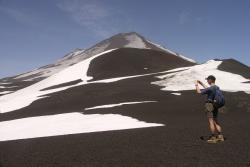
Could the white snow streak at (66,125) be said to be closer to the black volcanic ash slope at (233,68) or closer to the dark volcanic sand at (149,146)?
the dark volcanic sand at (149,146)

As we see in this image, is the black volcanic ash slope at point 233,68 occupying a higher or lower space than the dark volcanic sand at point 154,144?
higher

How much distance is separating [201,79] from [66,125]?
2512 centimetres

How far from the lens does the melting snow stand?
4278cm

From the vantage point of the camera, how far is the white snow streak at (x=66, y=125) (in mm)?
24188

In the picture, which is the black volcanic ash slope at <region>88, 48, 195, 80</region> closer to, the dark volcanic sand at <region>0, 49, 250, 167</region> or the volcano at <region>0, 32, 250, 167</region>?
the volcano at <region>0, 32, 250, 167</region>

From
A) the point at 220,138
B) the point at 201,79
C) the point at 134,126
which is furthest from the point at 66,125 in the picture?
the point at 201,79

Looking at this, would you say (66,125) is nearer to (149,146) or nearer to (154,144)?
(154,144)

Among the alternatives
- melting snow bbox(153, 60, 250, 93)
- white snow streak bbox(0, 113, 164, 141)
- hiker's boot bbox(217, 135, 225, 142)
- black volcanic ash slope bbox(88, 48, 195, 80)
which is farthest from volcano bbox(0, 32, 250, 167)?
black volcanic ash slope bbox(88, 48, 195, 80)

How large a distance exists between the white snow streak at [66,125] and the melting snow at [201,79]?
15829mm

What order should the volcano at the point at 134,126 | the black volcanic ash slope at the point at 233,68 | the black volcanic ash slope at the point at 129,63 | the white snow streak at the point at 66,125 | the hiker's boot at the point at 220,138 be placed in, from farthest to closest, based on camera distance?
the black volcanic ash slope at the point at 129,63, the black volcanic ash slope at the point at 233,68, the white snow streak at the point at 66,125, the hiker's boot at the point at 220,138, the volcano at the point at 134,126

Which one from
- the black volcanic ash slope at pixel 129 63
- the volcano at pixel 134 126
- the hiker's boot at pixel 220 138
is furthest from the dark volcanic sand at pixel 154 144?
the black volcanic ash slope at pixel 129 63

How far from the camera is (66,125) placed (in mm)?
27672

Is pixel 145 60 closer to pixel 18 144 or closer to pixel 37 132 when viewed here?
pixel 37 132

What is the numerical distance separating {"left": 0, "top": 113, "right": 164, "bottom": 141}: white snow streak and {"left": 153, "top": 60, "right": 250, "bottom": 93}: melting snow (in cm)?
1583
